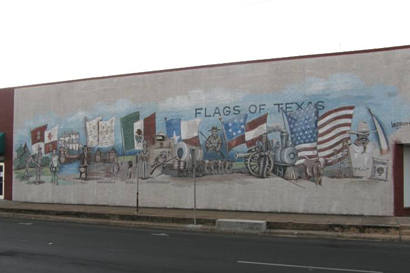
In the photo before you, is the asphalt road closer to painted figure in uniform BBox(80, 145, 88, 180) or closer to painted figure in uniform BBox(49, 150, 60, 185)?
painted figure in uniform BBox(80, 145, 88, 180)

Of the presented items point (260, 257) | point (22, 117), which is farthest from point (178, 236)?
point (22, 117)

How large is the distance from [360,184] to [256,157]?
4316 mm

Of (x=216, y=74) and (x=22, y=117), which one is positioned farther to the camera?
(x=22, y=117)

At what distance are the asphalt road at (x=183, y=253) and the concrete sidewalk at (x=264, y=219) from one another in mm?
924

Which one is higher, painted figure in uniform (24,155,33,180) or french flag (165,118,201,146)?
french flag (165,118,201,146)

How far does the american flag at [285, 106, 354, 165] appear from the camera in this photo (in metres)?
18.6

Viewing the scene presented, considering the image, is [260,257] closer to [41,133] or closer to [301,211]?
[301,211]

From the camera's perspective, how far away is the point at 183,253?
1151 cm

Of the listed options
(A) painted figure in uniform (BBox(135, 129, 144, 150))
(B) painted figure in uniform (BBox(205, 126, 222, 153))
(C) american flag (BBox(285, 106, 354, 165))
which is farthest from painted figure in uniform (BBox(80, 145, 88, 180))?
(C) american flag (BBox(285, 106, 354, 165))

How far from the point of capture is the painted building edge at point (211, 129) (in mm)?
18375

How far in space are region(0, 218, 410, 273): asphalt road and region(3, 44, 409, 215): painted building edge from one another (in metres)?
4.77

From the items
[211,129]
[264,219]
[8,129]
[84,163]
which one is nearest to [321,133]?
[264,219]

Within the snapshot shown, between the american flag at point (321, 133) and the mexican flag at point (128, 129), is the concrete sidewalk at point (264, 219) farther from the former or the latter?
the mexican flag at point (128, 129)

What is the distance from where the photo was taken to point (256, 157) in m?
20.2
